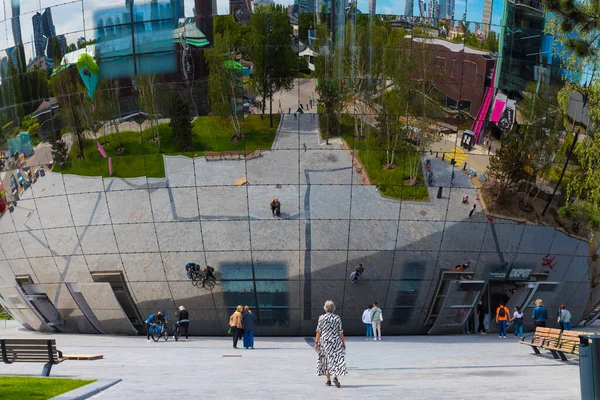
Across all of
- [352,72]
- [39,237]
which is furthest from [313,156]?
[39,237]

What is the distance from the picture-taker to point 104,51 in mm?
22266

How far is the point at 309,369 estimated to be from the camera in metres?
15.8

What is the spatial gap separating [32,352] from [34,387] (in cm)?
250

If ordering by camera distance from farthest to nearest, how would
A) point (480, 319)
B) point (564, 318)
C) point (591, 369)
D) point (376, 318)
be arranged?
point (480, 319), point (564, 318), point (376, 318), point (591, 369)

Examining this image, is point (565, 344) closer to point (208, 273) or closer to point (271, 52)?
point (208, 273)

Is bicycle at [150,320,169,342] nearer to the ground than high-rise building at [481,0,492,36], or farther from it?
nearer to the ground

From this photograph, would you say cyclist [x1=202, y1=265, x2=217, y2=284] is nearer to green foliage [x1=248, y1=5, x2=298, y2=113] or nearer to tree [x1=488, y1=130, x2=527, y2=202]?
green foliage [x1=248, y1=5, x2=298, y2=113]

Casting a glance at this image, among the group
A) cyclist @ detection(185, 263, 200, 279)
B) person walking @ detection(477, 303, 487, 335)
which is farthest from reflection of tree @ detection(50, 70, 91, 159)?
person walking @ detection(477, 303, 487, 335)

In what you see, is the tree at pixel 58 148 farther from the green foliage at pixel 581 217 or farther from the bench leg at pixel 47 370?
the green foliage at pixel 581 217

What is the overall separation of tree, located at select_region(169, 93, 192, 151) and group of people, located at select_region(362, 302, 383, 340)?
241 inches

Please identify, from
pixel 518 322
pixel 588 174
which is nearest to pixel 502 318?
pixel 518 322

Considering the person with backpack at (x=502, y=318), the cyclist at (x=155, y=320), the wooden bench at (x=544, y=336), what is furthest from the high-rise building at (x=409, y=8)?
the cyclist at (x=155, y=320)

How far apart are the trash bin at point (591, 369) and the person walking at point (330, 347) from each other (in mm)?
3726

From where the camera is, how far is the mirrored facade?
21.7 metres
